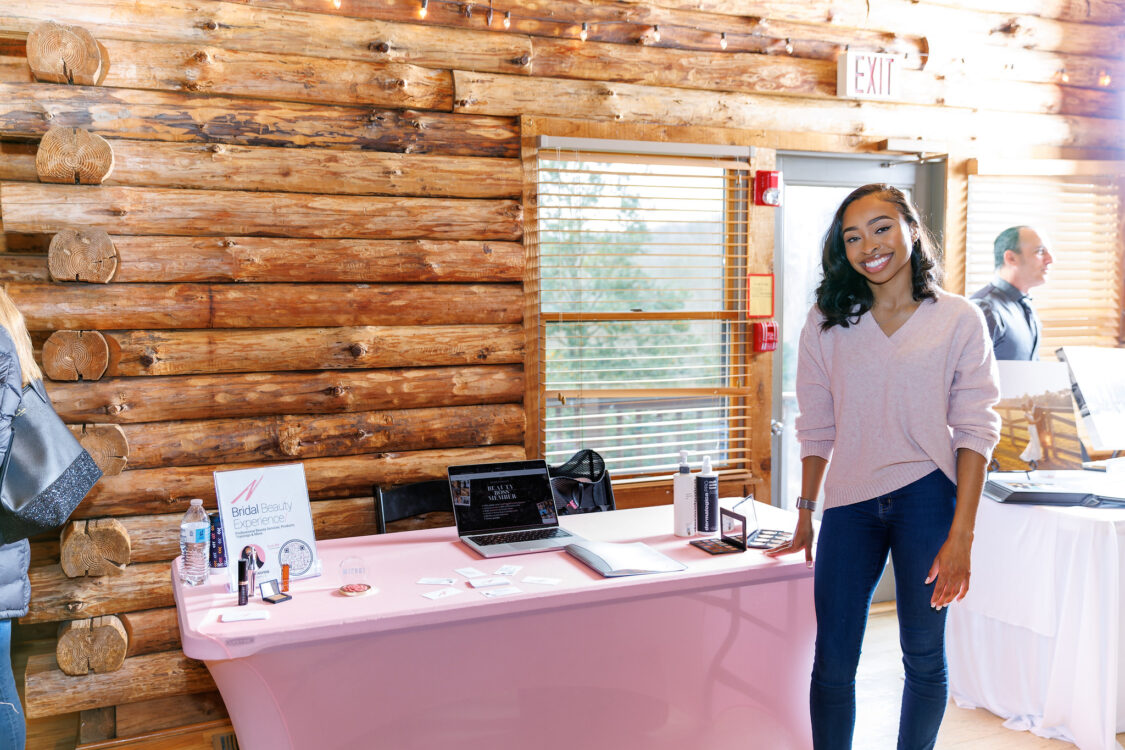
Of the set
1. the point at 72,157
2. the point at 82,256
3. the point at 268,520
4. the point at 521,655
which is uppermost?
the point at 72,157

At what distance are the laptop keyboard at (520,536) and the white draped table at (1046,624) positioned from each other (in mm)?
1750

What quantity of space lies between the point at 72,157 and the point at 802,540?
2.81 m

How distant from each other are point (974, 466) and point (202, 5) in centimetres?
311

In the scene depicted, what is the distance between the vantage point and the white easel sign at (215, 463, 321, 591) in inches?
93.3

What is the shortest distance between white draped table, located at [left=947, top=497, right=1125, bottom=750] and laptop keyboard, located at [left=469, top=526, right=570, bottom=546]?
1.75 metres

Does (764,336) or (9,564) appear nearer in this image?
(9,564)

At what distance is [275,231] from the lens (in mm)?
3459

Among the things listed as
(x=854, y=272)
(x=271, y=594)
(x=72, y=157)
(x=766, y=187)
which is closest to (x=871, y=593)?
(x=854, y=272)

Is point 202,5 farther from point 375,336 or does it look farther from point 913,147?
point 913,147

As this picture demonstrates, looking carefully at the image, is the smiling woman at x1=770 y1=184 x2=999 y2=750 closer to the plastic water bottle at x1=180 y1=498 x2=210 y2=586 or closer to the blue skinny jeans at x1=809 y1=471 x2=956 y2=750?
the blue skinny jeans at x1=809 y1=471 x2=956 y2=750

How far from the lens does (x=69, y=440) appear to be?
8.59 feet

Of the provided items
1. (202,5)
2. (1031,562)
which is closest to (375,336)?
(202,5)

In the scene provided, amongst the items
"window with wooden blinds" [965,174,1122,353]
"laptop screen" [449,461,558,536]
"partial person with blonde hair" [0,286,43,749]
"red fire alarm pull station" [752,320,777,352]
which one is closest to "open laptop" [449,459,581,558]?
"laptop screen" [449,461,558,536]

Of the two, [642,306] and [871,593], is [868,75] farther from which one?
[871,593]
